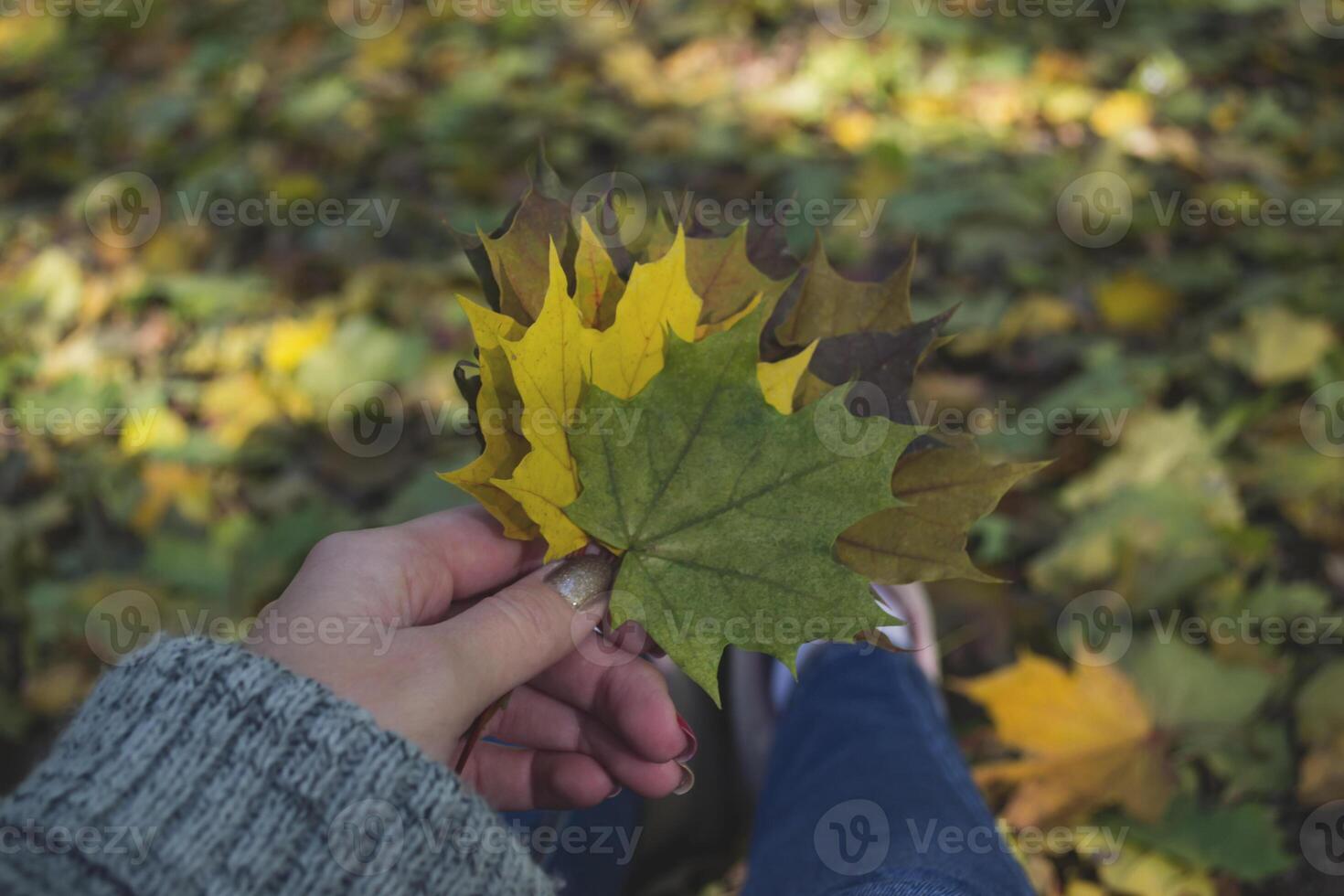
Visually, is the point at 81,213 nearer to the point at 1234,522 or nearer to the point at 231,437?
the point at 231,437

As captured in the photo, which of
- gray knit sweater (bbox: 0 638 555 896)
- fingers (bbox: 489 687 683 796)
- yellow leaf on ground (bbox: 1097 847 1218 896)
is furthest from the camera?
yellow leaf on ground (bbox: 1097 847 1218 896)

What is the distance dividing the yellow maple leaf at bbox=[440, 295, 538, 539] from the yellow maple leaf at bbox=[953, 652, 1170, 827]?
0.69 meters

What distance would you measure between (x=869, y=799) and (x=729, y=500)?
416 millimetres

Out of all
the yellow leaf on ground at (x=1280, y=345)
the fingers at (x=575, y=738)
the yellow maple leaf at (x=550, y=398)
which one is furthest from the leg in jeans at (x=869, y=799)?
the yellow leaf on ground at (x=1280, y=345)

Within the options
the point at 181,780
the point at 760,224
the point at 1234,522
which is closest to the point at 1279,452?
the point at 1234,522

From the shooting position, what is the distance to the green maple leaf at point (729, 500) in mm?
606

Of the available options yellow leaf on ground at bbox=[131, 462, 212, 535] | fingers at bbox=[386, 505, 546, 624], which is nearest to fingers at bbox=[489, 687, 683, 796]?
fingers at bbox=[386, 505, 546, 624]

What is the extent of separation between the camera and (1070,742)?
1.05 metres

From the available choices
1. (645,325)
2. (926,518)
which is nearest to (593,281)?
(645,325)

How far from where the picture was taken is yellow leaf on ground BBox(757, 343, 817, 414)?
63 cm

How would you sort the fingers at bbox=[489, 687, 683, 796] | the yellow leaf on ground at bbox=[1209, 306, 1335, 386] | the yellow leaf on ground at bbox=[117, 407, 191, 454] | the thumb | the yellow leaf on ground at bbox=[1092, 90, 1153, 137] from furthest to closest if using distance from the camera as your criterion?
the yellow leaf on ground at bbox=[1092, 90, 1153, 137] → the yellow leaf on ground at bbox=[117, 407, 191, 454] → the yellow leaf on ground at bbox=[1209, 306, 1335, 386] → the fingers at bbox=[489, 687, 683, 796] → the thumb

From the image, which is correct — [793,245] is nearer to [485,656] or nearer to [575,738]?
[575,738]

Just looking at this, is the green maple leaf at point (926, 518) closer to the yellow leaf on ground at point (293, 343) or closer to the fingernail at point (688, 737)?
the fingernail at point (688, 737)

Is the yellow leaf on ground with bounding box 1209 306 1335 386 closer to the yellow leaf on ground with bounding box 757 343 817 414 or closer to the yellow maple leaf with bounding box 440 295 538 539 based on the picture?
the yellow leaf on ground with bounding box 757 343 817 414
